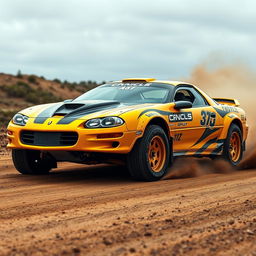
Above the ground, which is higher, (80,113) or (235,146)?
(80,113)

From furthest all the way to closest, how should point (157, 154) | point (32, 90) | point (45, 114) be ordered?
point (32, 90), point (157, 154), point (45, 114)

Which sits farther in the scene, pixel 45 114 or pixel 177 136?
pixel 177 136

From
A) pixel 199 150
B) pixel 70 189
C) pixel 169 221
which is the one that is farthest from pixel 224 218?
pixel 199 150

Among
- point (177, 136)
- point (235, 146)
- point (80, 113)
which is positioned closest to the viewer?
point (80, 113)

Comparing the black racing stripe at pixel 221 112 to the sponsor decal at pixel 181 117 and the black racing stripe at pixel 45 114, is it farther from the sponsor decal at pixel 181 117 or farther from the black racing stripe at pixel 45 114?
the black racing stripe at pixel 45 114

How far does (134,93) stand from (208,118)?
146 centimetres

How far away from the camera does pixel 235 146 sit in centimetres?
1116

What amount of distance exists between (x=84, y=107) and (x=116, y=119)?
0.60 metres

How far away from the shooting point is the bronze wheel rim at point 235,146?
1098 centimetres

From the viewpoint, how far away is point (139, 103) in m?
9.07

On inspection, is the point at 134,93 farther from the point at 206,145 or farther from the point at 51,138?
the point at 51,138

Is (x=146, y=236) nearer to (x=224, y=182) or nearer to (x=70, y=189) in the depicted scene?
(x=70, y=189)

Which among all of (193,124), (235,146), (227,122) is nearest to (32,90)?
(235,146)

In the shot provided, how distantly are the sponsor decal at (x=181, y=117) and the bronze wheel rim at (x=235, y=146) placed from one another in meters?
1.62
